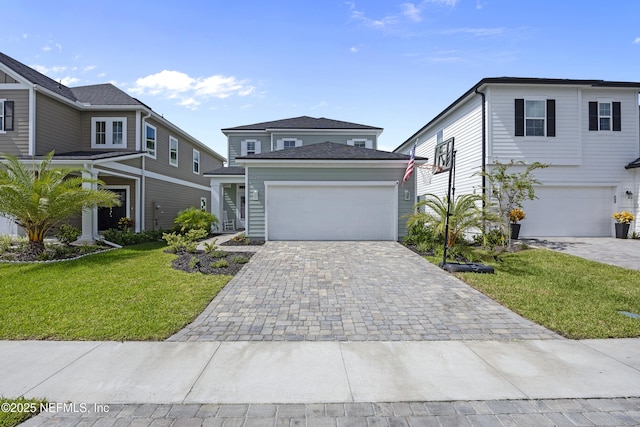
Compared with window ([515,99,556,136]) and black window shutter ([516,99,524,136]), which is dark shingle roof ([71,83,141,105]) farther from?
window ([515,99,556,136])

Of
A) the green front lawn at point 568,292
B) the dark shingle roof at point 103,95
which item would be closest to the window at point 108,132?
the dark shingle roof at point 103,95

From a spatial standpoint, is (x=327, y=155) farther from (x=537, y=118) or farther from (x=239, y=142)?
(x=239, y=142)

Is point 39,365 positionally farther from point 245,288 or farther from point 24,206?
point 24,206

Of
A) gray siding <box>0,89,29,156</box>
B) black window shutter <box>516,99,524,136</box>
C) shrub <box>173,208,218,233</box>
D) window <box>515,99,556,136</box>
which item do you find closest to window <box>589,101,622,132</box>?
window <box>515,99,556,136</box>

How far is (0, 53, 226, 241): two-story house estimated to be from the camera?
1204 cm

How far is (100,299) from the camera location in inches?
214

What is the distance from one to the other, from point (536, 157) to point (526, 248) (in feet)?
13.6

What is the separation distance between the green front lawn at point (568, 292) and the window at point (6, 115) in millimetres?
17219

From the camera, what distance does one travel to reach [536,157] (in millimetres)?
12195

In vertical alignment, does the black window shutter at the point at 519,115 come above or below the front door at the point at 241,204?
above

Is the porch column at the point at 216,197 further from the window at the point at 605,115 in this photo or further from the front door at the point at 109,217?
the window at the point at 605,115

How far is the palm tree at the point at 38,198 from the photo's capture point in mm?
8672

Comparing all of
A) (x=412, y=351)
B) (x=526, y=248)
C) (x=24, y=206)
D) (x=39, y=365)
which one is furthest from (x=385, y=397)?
(x=24, y=206)

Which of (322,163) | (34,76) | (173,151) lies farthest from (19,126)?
(322,163)
